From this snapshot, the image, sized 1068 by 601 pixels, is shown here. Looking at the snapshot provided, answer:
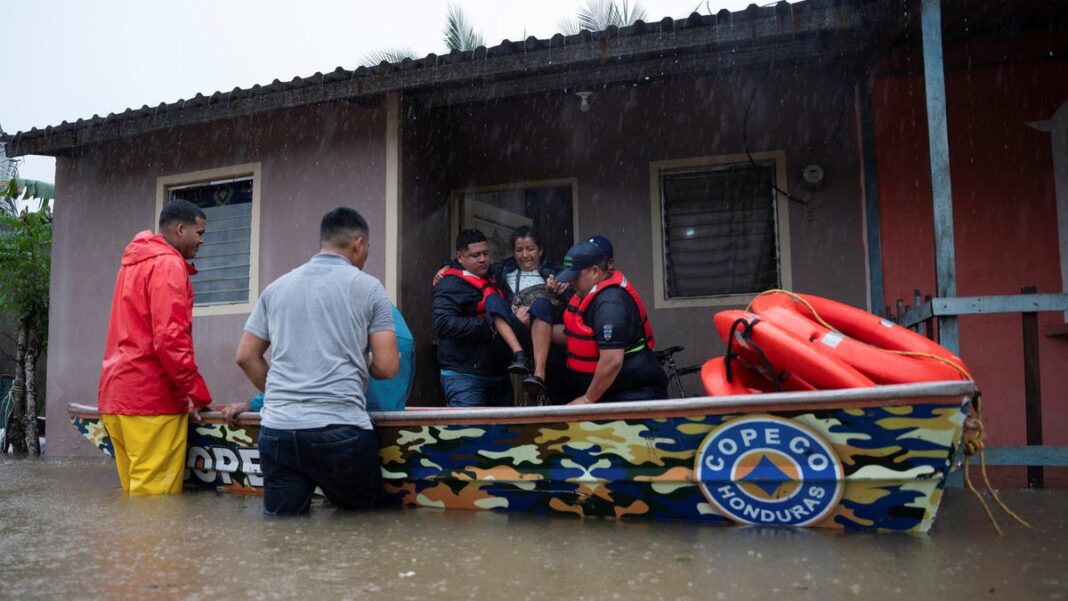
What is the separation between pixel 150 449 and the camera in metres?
5.36

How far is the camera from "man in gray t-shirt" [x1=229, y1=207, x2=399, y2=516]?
438 centimetres

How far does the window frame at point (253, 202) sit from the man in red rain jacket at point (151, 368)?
9.21 feet

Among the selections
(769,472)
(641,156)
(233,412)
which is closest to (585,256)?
(769,472)

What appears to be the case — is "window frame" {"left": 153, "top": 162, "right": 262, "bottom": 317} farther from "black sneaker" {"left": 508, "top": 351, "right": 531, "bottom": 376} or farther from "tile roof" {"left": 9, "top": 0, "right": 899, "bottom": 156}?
"black sneaker" {"left": 508, "top": 351, "right": 531, "bottom": 376}

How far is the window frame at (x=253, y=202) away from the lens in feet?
27.0

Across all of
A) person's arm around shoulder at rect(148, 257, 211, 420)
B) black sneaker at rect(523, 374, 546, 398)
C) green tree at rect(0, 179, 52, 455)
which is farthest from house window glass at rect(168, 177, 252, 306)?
black sneaker at rect(523, 374, 546, 398)

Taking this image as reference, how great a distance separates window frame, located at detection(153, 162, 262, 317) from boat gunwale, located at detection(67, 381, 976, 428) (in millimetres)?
4021

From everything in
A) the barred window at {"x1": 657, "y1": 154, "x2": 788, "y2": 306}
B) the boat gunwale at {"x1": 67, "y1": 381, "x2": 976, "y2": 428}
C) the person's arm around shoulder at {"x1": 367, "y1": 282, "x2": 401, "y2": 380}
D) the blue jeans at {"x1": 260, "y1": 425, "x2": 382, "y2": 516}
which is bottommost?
the blue jeans at {"x1": 260, "y1": 425, "x2": 382, "y2": 516}

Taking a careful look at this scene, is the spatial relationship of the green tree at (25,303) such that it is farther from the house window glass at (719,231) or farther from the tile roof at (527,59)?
the house window glass at (719,231)

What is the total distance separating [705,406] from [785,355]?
0.50 metres

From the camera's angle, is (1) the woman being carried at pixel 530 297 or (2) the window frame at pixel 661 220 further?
(2) the window frame at pixel 661 220

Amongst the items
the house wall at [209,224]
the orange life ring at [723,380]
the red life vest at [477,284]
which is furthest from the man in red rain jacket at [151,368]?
the orange life ring at [723,380]

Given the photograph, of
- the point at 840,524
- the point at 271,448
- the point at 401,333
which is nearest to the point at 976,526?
the point at 840,524

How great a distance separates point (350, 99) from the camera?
7520 mm
